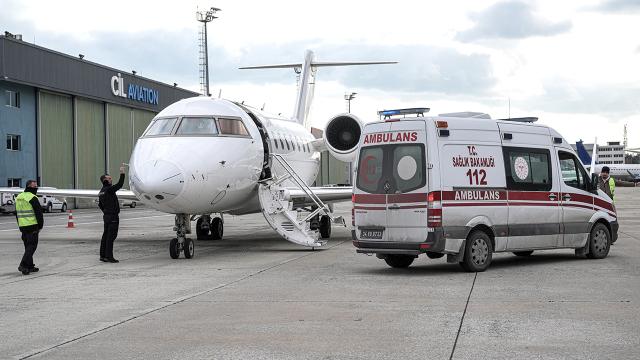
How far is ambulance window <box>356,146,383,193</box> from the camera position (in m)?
14.0

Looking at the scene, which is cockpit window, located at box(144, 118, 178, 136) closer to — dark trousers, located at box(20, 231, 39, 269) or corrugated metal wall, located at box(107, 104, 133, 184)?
dark trousers, located at box(20, 231, 39, 269)

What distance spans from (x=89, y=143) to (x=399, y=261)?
1877 inches

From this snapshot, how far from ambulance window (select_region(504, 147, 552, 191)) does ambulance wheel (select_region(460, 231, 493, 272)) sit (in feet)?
3.67

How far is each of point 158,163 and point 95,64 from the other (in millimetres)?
44383

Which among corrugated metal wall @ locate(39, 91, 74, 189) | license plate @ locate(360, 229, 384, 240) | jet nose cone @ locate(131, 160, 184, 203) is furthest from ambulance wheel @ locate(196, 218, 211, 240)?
corrugated metal wall @ locate(39, 91, 74, 189)

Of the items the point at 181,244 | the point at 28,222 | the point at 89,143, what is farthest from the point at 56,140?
the point at 28,222

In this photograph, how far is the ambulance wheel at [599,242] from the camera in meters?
15.7

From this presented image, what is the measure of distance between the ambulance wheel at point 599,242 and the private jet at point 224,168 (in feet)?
19.7

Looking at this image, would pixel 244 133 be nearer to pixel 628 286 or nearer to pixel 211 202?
pixel 211 202

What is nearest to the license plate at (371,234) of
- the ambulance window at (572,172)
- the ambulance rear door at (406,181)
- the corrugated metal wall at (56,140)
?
the ambulance rear door at (406,181)

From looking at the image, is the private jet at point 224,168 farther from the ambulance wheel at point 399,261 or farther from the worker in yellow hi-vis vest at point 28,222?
the ambulance wheel at point 399,261

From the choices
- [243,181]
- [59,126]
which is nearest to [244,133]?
[243,181]

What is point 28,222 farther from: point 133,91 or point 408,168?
point 133,91

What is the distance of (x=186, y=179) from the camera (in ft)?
52.9
